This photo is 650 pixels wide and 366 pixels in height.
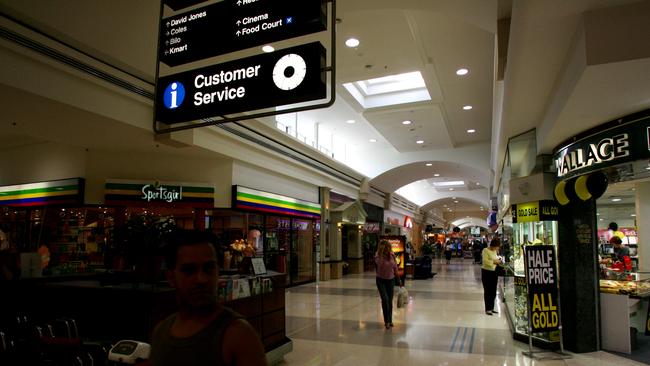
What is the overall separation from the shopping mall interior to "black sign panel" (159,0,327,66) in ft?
0.05

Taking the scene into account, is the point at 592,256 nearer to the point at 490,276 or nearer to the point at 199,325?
the point at 490,276

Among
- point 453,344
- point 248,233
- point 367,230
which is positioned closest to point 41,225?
Answer: point 248,233

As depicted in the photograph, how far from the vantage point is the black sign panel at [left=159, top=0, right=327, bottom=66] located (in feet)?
11.0

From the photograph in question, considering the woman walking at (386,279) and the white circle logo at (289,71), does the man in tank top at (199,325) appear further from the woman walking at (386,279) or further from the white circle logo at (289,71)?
the woman walking at (386,279)

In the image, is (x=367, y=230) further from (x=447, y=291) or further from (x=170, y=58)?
(x=170, y=58)

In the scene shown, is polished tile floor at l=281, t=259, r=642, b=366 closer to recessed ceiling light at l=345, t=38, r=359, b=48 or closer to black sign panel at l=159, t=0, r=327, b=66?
black sign panel at l=159, t=0, r=327, b=66

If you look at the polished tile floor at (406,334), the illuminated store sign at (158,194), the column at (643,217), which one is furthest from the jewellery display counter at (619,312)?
the illuminated store sign at (158,194)

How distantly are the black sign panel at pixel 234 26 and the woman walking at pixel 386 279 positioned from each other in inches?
195

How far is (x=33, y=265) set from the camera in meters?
5.62

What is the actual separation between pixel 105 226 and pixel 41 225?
4.93 ft

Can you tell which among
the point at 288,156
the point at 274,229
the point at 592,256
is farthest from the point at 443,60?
the point at 274,229

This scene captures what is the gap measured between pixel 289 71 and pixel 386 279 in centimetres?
498

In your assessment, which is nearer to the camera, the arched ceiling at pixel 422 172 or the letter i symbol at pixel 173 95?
the letter i symbol at pixel 173 95

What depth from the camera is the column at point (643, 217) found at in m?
9.09
